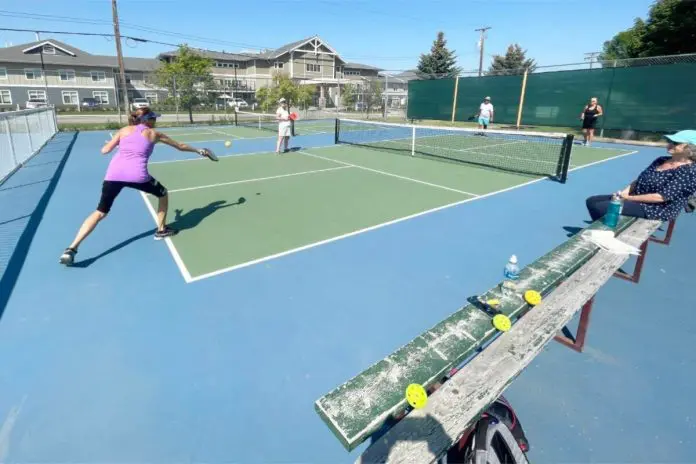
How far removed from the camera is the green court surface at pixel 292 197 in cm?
520

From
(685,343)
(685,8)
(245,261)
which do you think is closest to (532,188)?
(685,343)

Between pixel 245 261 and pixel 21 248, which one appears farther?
pixel 21 248

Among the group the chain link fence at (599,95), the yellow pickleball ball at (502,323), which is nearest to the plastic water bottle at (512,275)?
the yellow pickleball ball at (502,323)

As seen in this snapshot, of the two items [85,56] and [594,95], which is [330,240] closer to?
[594,95]

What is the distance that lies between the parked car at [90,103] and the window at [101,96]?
0.43 metres

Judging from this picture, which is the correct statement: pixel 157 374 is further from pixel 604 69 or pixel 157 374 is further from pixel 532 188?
pixel 604 69

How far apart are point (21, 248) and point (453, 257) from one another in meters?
5.77

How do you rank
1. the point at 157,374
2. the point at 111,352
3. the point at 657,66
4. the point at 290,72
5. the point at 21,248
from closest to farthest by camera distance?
the point at 157,374, the point at 111,352, the point at 21,248, the point at 657,66, the point at 290,72

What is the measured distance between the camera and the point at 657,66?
15.8 m

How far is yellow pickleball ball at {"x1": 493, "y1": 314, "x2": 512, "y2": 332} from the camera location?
93.3 inches

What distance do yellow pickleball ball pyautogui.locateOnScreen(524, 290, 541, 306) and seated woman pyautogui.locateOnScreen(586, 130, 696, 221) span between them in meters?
2.81

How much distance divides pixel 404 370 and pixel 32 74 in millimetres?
53214

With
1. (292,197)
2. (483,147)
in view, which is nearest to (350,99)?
(483,147)

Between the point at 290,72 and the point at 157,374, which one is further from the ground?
the point at 290,72
